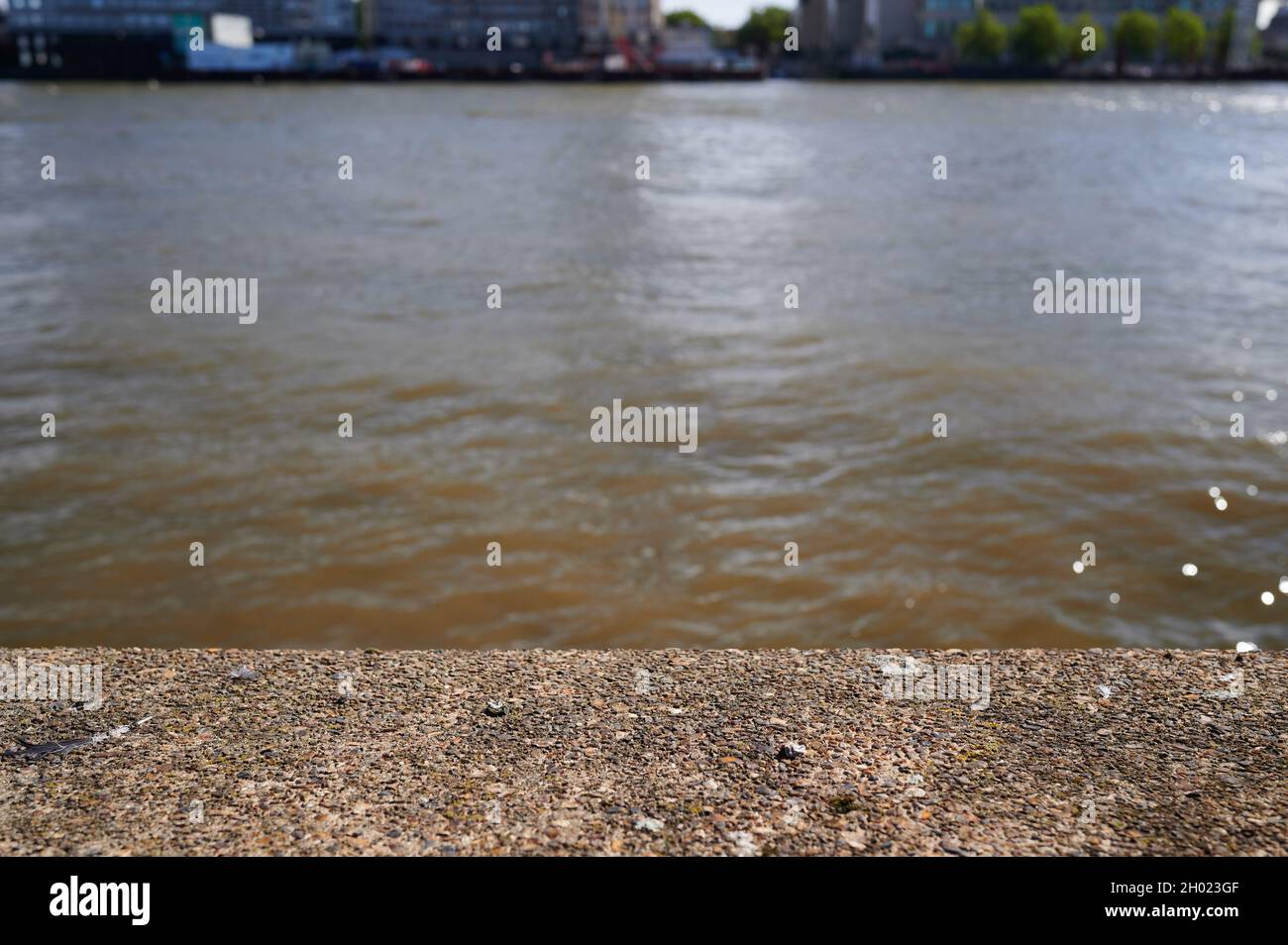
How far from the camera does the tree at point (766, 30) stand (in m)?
148

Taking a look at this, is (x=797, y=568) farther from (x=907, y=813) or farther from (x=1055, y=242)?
(x=1055, y=242)

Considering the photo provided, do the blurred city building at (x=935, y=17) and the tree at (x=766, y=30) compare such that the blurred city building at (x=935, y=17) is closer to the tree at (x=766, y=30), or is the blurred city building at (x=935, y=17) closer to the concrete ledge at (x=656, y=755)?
the tree at (x=766, y=30)

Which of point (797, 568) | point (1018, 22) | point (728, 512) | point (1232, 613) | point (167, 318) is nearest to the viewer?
point (1232, 613)

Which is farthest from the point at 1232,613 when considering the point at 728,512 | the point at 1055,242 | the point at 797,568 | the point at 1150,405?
the point at 1055,242

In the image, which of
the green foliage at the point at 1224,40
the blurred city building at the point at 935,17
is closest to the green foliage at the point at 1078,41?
the blurred city building at the point at 935,17

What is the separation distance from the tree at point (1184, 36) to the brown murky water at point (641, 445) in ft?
354

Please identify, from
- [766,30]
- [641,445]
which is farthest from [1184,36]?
[641,445]

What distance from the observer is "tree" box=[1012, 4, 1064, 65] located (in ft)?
373

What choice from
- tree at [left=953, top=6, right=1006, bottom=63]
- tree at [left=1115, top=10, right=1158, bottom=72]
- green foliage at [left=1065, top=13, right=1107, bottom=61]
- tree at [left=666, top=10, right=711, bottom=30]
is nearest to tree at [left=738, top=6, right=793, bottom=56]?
tree at [left=666, top=10, right=711, bottom=30]

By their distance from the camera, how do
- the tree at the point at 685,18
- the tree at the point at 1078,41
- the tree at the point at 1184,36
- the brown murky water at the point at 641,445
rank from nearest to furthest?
1. the brown murky water at the point at 641,445
2. the tree at the point at 1184,36
3. the tree at the point at 1078,41
4. the tree at the point at 685,18

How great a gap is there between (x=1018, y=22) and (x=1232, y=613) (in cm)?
12455

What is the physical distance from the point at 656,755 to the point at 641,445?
5633mm

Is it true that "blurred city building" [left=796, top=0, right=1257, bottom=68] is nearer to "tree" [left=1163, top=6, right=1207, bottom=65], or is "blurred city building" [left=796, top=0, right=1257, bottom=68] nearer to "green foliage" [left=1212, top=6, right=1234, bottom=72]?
"green foliage" [left=1212, top=6, right=1234, bottom=72]

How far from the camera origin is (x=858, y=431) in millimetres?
8984
